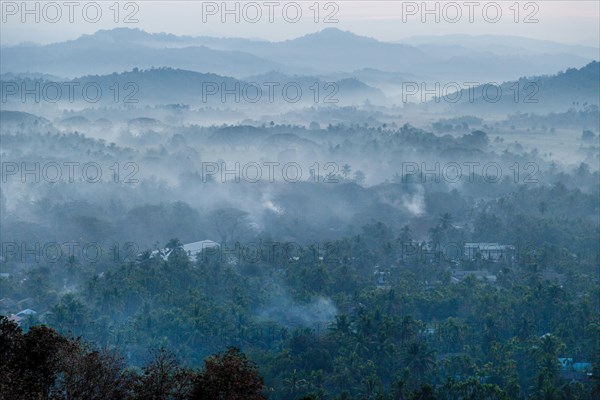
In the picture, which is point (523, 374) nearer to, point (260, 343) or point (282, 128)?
point (260, 343)

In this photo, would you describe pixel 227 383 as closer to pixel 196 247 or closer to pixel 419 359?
pixel 419 359

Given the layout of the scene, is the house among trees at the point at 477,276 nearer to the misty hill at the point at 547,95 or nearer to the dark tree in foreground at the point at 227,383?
the dark tree in foreground at the point at 227,383

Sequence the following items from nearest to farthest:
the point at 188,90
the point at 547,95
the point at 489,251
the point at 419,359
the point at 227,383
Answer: the point at 227,383
the point at 419,359
the point at 489,251
the point at 547,95
the point at 188,90

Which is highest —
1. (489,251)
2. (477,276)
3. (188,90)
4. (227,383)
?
(188,90)

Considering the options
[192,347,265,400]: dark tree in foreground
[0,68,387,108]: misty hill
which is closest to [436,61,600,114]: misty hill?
[0,68,387,108]: misty hill

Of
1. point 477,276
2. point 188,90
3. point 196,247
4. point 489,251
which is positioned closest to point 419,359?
point 477,276

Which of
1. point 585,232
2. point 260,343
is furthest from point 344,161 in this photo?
point 260,343

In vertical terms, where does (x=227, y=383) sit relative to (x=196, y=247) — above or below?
above

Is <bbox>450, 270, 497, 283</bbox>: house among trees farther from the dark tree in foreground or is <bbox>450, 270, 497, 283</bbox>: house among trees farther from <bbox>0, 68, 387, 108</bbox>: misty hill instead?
<bbox>0, 68, 387, 108</bbox>: misty hill

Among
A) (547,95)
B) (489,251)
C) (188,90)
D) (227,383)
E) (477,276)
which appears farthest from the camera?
(188,90)
